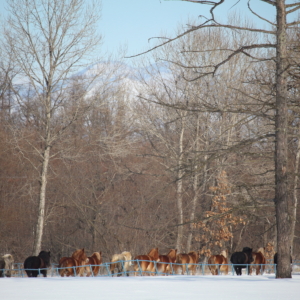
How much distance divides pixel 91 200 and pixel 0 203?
5795mm

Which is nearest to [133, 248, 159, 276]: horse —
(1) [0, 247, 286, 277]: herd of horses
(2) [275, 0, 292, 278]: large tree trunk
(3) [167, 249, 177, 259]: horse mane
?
(1) [0, 247, 286, 277]: herd of horses

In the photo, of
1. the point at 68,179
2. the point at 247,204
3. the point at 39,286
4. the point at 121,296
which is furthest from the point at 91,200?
the point at 121,296

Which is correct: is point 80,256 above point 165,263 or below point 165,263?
above

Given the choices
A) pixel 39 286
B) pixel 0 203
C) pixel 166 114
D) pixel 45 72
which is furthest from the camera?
Answer: pixel 0 203

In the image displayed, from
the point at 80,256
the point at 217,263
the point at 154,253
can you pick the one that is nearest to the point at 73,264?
the point at 80,256

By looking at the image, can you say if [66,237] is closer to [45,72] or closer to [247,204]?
[45,72]

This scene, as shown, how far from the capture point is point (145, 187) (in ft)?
98.8

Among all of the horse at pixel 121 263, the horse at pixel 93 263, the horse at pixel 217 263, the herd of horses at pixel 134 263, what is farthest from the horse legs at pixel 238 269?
the horse at pixel 93 263

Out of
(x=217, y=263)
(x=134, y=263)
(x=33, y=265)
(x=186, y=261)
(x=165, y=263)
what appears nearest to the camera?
(x=33, y=265)

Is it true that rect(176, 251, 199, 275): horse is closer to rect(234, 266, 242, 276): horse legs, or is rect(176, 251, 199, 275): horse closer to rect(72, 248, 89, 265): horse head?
rect(234, 266, 242, 276): horse legs

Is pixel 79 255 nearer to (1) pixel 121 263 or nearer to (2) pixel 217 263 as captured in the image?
(1) pixel 121 263

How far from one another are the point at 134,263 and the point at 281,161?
5.63 m

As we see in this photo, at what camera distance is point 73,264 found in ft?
44.1

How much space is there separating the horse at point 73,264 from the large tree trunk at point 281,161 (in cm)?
604
